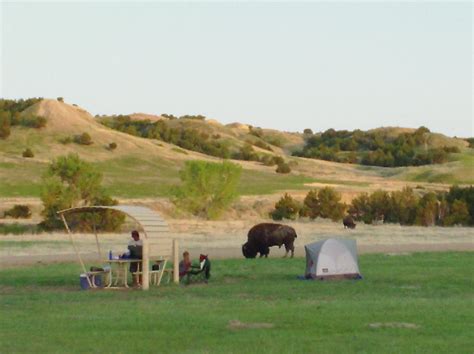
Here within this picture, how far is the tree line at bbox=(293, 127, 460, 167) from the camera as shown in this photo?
458ft

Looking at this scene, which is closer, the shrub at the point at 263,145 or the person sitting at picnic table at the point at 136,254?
the person sitting at picnic table at the point at 136,254

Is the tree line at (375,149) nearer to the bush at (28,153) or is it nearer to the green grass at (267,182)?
the green grass at (267,182)

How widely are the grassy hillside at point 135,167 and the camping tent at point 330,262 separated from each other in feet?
190

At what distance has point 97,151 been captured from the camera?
10944 cm

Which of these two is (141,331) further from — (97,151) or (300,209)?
(97,151)

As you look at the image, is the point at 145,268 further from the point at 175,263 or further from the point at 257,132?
the point at 257,132

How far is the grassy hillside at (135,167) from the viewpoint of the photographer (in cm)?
9338

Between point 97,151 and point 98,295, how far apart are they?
84.0m

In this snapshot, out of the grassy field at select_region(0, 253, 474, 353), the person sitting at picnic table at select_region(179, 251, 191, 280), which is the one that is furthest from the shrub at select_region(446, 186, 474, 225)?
the person sitting at picnic table at select_region(179, 251, 191, 280)

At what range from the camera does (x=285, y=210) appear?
260ft

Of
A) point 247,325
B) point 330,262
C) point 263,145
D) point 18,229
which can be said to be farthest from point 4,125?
point 247,325

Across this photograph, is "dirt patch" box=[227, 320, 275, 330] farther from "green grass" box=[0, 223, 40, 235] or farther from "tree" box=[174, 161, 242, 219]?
"tree" box=[174, 161, 242, 219]

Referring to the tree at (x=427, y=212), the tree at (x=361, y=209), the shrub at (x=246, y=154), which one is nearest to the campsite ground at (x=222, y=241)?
the tree at (x=427, y=212)

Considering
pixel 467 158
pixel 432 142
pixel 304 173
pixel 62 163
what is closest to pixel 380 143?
pixel 432 142
